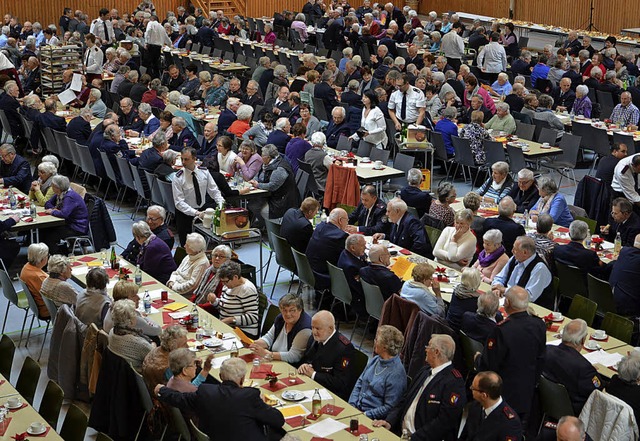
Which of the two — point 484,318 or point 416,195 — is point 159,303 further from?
point 416,195

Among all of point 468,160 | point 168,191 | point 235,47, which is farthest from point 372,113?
point 235,47

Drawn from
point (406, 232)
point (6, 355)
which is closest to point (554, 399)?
point (406, 232)

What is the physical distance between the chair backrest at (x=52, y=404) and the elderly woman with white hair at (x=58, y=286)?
194 centimetres

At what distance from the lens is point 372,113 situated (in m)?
15.2

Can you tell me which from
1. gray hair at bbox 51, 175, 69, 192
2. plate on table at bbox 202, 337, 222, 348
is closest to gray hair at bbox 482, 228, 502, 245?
plate on table at bbox 202, 337, 222, 348

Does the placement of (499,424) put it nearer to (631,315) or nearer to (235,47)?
(631,315)

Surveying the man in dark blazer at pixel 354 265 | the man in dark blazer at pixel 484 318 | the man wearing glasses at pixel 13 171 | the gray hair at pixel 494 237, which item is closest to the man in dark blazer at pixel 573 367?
the man in dark blazer at pixel 484 318

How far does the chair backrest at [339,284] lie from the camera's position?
9812 mm

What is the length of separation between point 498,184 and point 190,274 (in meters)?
4.37

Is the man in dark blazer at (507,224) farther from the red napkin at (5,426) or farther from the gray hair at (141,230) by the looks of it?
the red napkin at (5,426)

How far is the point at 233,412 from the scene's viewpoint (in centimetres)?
659

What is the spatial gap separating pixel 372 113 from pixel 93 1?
1862 cm

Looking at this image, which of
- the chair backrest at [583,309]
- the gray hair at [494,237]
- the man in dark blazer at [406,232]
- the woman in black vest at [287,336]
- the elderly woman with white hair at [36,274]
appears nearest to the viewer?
the woman in black vest at [287,336]

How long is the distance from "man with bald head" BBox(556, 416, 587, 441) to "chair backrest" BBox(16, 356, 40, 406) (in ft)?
13.4
